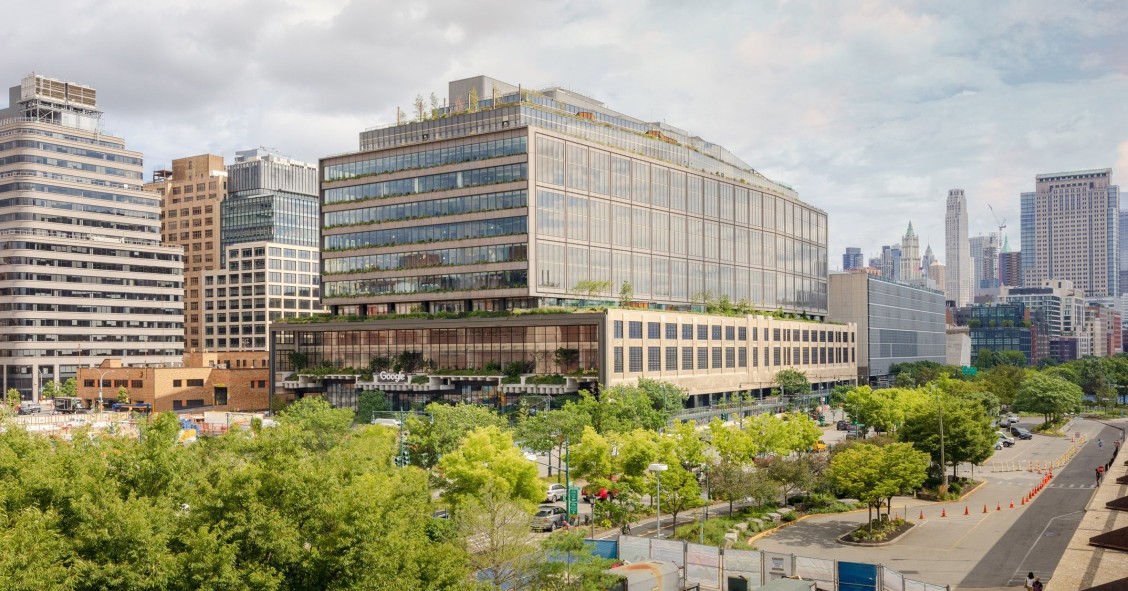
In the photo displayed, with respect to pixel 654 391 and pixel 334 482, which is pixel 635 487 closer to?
pixel 334 482

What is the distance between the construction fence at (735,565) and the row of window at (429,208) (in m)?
74.0

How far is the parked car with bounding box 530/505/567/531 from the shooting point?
190ft

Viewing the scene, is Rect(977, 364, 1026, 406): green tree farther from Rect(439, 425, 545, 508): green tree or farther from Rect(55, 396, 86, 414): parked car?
Rect(55, 396, 86, 414): parked car

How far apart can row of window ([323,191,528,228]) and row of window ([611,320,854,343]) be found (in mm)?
20820

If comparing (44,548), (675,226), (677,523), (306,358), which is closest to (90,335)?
(306,358)

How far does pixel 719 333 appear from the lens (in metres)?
136

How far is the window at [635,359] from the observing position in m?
114

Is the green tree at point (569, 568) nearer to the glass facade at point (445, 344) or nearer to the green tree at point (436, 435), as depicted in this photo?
the green tree at point (436, 435)

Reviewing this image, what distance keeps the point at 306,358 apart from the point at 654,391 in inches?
2309

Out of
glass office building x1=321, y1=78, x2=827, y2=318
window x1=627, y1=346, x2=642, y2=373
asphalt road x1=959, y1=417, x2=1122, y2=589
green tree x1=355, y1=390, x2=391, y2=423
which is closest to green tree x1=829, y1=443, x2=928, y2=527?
asphalt road x1=959, y1=417, x2=1122, y2=589

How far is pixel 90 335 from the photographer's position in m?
185

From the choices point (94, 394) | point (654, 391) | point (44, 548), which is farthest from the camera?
point (94, 394)

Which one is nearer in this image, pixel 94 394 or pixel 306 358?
pixel 306 358

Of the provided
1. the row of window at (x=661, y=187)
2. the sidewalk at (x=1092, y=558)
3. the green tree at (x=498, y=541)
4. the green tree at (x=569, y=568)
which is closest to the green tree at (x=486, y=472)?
the green tree at (x=498, y=541)
